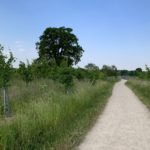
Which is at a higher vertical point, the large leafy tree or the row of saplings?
the large leafy tree

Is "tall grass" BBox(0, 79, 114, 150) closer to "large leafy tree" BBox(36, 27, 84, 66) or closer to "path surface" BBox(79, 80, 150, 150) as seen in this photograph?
"path surface" BBox(79, 80, 150, 150)

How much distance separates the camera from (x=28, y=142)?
26.2ft

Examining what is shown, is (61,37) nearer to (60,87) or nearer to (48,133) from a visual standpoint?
(60,87)

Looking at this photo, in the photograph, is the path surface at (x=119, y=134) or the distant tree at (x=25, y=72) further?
the distant tree at (x=25, y=72)

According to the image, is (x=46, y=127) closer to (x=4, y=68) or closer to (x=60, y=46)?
(x=4, y=68)

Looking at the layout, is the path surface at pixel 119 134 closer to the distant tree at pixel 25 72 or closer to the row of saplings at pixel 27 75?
the row of saplings at pixel 27 75

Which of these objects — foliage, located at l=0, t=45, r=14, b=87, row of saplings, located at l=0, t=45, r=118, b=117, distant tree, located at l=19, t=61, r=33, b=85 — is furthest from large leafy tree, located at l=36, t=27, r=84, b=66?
foliage, located at l=0, t=45, r=14, b=87

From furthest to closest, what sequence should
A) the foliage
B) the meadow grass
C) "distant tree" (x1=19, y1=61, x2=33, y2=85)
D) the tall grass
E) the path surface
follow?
"distant tree" (x1=19, y1=61, x2=33, y2=85) < the meadow grass < the foliage < the path surface < the tall grass

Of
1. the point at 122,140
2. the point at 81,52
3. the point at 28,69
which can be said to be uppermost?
the point at 81,52

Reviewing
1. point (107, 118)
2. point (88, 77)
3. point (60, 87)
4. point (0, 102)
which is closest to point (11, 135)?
point (107, 118)

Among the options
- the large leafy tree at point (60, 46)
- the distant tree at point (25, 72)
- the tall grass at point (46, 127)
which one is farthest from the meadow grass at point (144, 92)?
the large leafy tree at point (60, 46)

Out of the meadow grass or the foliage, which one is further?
the meadow grass

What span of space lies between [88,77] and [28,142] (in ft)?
104

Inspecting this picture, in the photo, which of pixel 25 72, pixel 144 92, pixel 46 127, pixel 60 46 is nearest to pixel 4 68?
pixel 46 127
